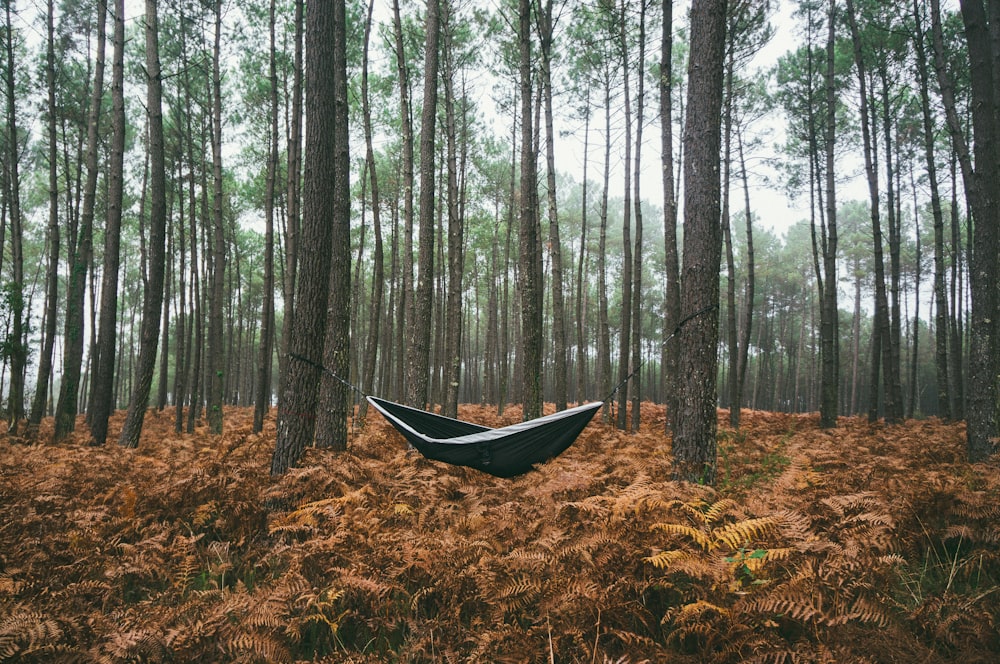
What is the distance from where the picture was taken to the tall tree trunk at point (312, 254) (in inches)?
172

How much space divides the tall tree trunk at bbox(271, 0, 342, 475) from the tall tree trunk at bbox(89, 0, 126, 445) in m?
4.29

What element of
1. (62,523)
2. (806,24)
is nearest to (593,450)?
(62,523)

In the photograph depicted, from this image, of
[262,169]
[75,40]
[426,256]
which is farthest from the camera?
[262,169]

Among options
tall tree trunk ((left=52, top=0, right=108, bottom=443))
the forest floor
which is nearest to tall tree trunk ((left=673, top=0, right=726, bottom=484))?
the forest floor

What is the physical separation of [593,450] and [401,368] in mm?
6537

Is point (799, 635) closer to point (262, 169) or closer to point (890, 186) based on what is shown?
point (890, 186)

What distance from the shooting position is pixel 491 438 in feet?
13.6

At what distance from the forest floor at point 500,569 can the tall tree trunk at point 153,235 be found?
2.54 meters

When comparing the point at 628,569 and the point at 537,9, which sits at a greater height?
the point at 537,9

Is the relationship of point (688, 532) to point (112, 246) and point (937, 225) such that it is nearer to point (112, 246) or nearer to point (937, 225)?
point (112, 246)

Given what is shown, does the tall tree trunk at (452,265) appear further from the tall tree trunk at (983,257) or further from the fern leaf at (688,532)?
the tall tree trunk at (983,257)

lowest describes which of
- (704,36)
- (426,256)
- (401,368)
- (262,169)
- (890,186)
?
(401,368)

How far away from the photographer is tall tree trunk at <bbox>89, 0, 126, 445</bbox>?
678 cm

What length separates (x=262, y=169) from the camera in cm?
1336
